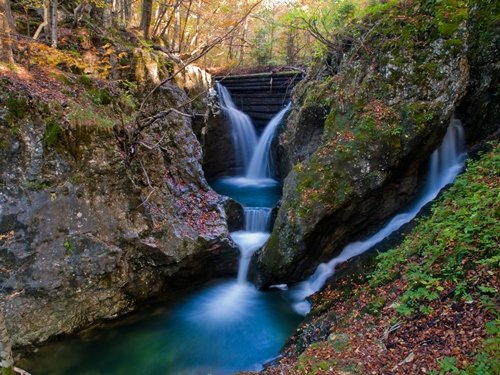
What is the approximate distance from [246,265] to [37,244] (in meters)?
4.39

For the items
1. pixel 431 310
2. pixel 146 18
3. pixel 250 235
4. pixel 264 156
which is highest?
pixel 146 18

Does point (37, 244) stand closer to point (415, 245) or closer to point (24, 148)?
point (24, 148)

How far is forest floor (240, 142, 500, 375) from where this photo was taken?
3.19 m

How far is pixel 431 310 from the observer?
3740 millimetres

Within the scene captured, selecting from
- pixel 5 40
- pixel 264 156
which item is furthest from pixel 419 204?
pixel 5 40

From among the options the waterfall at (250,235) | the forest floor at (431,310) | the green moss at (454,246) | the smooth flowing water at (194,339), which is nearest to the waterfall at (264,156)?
the waterfall at (250,235)

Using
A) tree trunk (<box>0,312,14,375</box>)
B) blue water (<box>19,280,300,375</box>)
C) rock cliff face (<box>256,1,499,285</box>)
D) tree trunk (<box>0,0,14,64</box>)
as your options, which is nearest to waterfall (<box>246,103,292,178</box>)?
rock cliff face (<box>256,1,499,285</box>)

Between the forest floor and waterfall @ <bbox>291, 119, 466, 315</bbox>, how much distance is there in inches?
67.0

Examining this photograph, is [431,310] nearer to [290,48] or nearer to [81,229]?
[81,229]

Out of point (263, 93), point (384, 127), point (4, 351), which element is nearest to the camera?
point (4, 351)

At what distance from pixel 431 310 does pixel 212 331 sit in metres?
4.25

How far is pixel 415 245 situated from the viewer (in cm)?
521

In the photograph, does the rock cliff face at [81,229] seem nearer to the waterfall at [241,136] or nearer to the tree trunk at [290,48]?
the waterfall at [241,136]

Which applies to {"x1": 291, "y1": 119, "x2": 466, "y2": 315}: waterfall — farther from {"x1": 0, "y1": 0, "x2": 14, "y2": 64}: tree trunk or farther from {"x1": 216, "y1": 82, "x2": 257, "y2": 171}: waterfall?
{"x1": 216, "y1": 82, "x2": 257, "y2": 171}: waterfall
